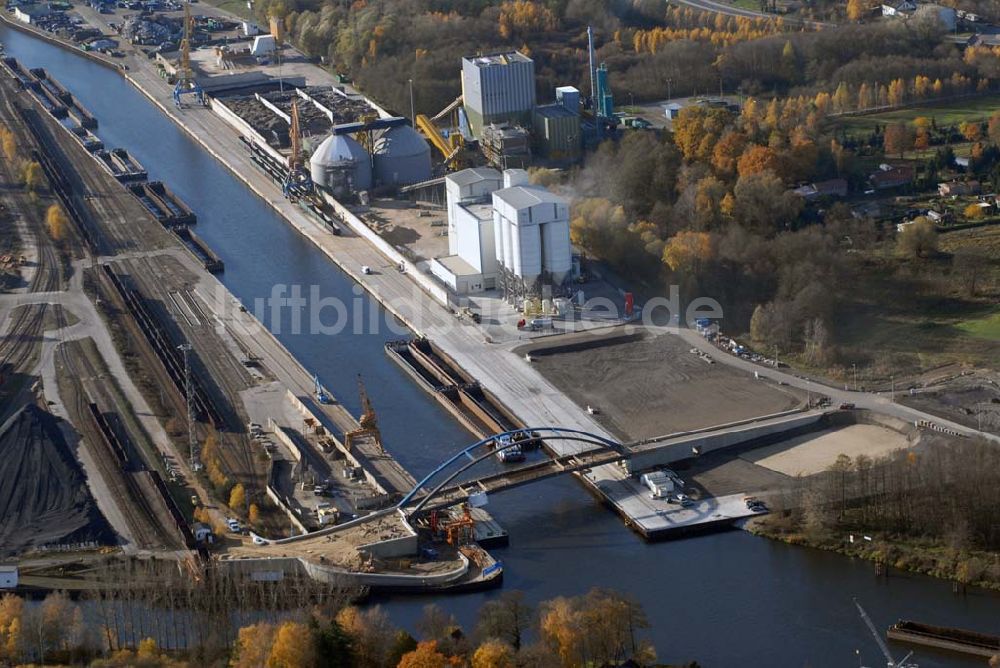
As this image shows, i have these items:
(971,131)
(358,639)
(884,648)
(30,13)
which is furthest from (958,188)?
(30,13)

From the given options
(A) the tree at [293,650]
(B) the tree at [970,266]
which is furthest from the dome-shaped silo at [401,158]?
(A) the tree at [293,650]

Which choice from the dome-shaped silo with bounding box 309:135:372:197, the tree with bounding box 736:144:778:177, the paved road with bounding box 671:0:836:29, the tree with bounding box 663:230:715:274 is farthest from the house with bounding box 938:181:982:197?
the paved road with bounding box 671:0:836:29

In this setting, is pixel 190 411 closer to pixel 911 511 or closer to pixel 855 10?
pixel 911 511

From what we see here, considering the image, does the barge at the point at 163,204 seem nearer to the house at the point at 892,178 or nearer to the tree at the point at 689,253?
the tree at the point at 689,253

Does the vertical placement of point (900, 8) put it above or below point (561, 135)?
above

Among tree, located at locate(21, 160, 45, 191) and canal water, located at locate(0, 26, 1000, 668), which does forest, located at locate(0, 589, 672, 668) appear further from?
tree, located at locate(21, 160, 45, 191)
